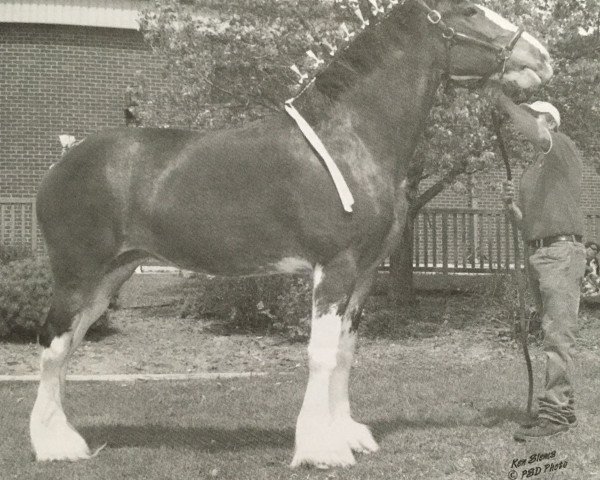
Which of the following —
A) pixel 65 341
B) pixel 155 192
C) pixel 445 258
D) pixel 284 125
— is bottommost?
pixel 445 258

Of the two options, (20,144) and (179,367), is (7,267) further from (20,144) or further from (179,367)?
(20,144)

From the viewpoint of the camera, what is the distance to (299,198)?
510 centimetres

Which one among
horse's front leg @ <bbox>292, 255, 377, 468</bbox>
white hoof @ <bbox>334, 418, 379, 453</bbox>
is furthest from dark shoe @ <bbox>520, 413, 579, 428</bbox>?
horse's front leg @ <bbox>292, 255, 377, 468</bbox>

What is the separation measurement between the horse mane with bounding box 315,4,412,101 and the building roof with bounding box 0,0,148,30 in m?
12.9

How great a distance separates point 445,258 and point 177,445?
1039cm

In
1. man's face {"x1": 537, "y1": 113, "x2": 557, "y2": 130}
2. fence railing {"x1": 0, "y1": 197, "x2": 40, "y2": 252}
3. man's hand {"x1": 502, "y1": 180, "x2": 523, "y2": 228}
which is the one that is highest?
man's face {"x1": 537, "y1": 113, "x2": 557, "y2": 130}

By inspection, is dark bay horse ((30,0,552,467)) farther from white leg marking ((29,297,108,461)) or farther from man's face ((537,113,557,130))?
man's face ((537,113,557,130))

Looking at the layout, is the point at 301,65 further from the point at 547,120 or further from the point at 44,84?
the point at 44,84

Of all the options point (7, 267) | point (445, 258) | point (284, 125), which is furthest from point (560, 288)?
point (445, 258)

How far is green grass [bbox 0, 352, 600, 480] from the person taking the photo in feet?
17.0

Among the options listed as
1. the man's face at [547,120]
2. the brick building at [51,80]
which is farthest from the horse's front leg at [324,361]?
the brick building at [51,80]

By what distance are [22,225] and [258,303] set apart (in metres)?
5.85

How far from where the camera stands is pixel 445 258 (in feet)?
51.0

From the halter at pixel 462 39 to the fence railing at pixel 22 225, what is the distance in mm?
10192
